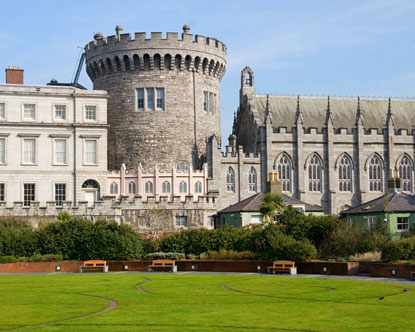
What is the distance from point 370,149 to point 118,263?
1577 inches

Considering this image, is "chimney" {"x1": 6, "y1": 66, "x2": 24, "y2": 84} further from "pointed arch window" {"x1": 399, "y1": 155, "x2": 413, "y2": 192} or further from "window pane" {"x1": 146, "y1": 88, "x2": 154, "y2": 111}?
"pointed arch window" {"x1": 399, "y1": 155, "x2": 413, "y2": 192}

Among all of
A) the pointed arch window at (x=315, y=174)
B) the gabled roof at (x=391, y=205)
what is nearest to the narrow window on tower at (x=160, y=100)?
the pointed arch window at (x=315, y=174)

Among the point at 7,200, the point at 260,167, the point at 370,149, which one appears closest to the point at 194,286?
the point at 7,200

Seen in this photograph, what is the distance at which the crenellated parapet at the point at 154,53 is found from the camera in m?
79.3

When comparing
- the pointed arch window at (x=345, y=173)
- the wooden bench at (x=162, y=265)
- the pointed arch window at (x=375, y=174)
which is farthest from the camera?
the pointed arch window at (x=375, y=174)

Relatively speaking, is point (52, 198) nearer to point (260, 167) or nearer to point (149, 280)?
point (260, 167)

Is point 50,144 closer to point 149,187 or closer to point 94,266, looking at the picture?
point 149,187

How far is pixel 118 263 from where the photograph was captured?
4916 cm

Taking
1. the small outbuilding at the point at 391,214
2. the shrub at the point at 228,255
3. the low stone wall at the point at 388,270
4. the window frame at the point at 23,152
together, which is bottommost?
the low stone wall at the point at 388,270

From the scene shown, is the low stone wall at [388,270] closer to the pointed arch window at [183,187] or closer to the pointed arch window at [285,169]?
the pointed arch window at [183,187]

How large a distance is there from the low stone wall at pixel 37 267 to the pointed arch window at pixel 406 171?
42.9m

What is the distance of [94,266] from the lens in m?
48.5

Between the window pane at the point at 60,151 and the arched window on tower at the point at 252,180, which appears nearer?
the window pane at the point at 60,151

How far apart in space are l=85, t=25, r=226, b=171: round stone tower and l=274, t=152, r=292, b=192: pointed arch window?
22.7ft
